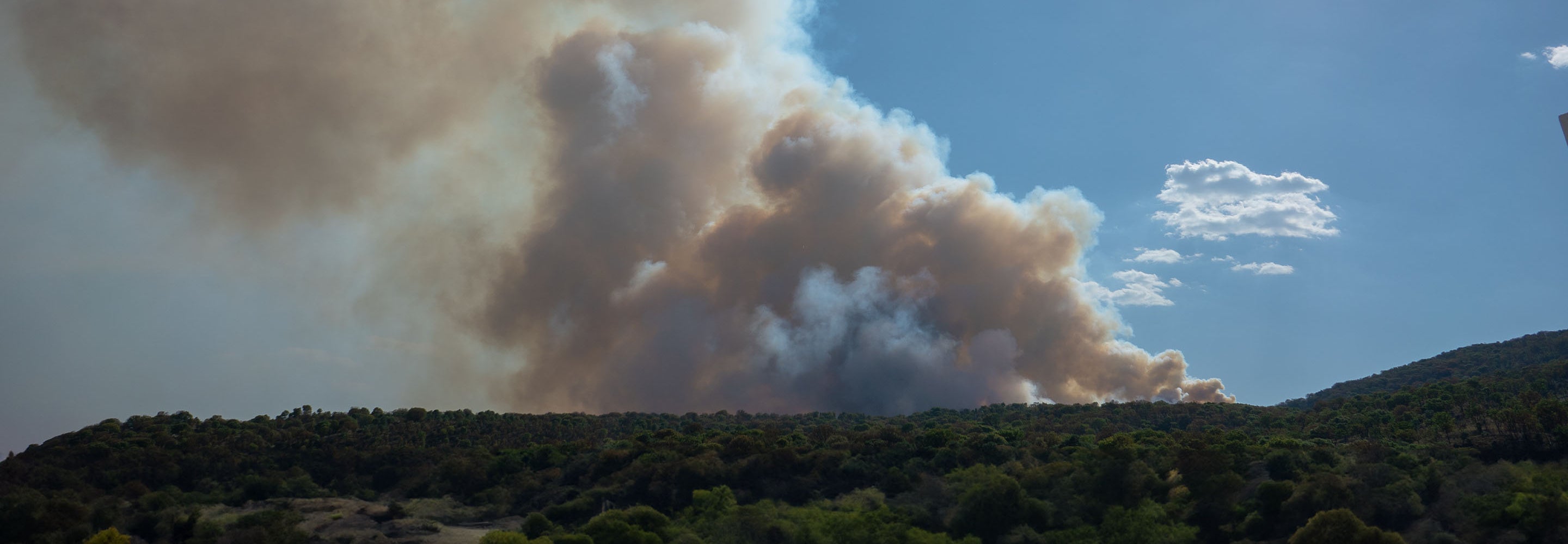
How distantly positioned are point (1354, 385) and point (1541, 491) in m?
122

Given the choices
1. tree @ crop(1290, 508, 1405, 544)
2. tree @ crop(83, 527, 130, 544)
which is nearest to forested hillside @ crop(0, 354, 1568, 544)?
tree @ crop(1290, 508, 1405, 544)

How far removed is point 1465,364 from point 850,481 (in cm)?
11839

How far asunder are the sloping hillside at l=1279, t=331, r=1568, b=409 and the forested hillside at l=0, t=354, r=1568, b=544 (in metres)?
41.1

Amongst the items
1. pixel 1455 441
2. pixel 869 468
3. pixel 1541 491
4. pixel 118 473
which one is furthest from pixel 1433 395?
pixel 118 473

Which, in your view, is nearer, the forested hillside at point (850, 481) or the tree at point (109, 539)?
the forested hillside at point (850, 481)

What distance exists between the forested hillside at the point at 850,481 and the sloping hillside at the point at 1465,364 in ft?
135

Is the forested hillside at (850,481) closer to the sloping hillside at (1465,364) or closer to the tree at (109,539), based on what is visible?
the tree at (109,539)

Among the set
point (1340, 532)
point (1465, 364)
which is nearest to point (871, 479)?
point (1340, 532)

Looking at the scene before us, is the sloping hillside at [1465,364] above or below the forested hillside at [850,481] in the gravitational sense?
above

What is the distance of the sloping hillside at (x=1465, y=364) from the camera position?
129625 mm

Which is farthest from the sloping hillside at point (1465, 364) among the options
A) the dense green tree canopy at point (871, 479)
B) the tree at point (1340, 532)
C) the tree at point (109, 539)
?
the tree at point (109, 539)

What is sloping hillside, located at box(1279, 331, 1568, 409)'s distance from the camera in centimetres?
12962

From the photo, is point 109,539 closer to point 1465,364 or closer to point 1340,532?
point 1340,532

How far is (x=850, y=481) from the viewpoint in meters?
64.4
